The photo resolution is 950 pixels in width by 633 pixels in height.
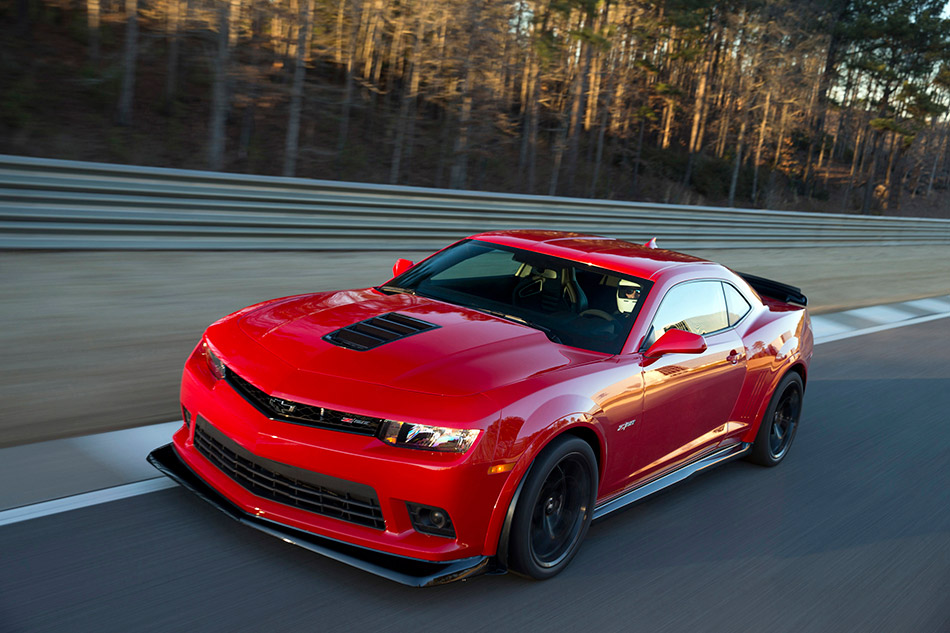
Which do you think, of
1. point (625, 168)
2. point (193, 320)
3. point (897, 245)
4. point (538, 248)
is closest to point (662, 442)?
point (538, 248)

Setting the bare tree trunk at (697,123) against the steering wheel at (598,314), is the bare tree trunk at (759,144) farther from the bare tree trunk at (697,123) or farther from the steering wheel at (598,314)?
the steering wheel at (598,314)

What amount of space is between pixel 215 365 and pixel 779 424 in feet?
12.8

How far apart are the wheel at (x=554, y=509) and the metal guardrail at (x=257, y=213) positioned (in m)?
6.43

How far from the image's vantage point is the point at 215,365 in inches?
158

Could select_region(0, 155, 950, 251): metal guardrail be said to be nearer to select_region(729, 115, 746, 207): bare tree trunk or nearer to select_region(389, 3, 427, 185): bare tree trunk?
select_region(389, 3, 427, 185): bare tree trunk

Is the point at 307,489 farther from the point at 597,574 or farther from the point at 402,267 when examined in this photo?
the point at 402,267

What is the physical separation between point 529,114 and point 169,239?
35.3 meters

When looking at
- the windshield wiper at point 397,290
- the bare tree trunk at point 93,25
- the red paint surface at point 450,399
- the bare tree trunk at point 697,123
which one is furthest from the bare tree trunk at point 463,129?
the red paint surface at point 450,399

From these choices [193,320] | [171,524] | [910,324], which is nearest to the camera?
[171,524]

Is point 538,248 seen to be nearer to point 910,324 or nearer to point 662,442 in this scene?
point 662,442

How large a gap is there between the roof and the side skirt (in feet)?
3.65

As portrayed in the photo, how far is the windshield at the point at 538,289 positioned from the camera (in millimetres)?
4527

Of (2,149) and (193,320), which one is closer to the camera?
(193,320)

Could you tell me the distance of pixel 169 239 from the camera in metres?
9.41
